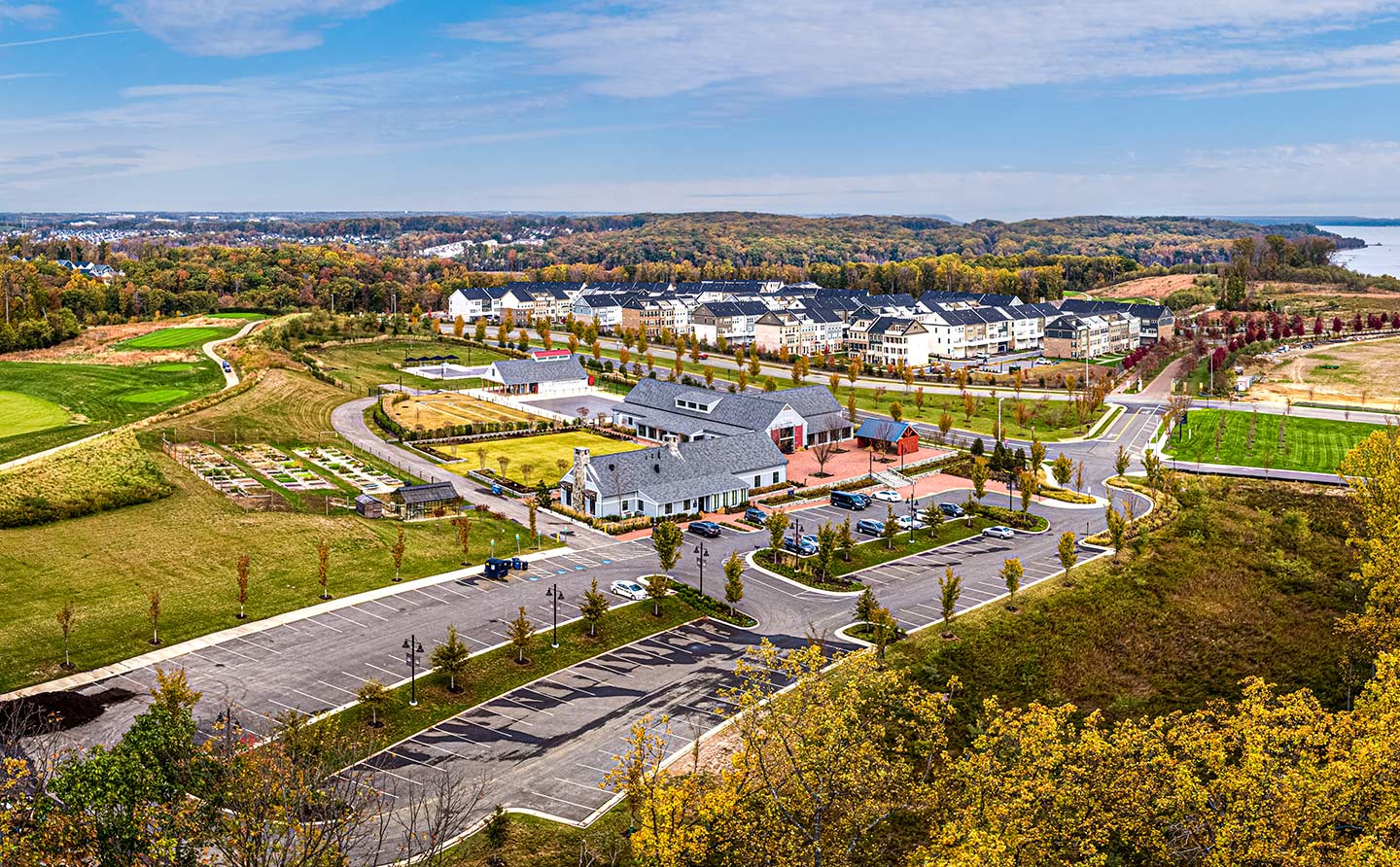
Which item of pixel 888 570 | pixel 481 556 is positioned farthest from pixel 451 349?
pixel 888 570

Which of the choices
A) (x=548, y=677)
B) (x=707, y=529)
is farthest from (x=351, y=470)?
(x=548, y=677)

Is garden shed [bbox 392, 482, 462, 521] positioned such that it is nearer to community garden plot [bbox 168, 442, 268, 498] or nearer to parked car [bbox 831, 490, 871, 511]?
community garden plot [bbox 168, 442, 268, 498]

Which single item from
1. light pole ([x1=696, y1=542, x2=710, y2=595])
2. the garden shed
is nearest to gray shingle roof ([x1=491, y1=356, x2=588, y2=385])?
the garden shed

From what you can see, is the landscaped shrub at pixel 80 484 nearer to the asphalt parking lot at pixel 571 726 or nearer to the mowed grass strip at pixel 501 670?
the mowed grass strip at pixel 501 670

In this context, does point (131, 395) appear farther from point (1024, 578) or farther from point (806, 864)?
point (806, 864)

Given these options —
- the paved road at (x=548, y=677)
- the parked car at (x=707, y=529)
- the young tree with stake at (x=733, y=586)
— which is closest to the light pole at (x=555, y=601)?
the paved road at (x=548, y=677)

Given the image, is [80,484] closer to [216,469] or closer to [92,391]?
[216,469]
